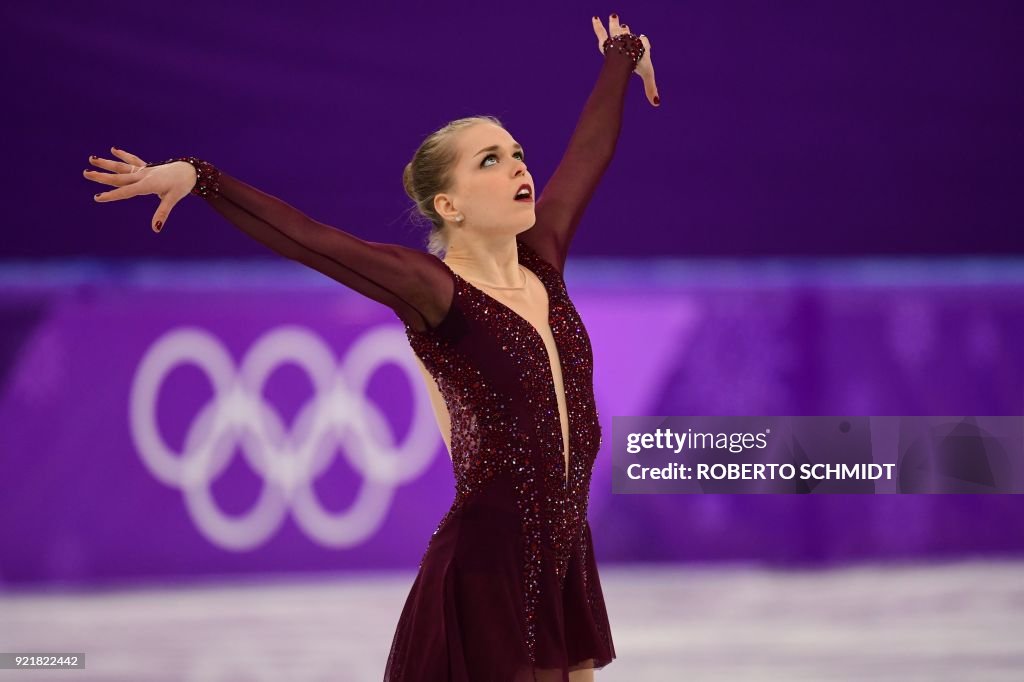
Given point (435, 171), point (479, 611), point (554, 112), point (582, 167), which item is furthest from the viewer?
point (554, 112)

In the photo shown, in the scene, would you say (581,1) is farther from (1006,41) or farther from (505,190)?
(505,190)

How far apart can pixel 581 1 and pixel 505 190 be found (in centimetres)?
357

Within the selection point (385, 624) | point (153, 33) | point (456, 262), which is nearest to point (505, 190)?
point (456, 262)

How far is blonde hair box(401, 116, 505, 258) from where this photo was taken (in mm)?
2590

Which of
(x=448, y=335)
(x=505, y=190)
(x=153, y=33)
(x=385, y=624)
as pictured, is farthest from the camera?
(x=153, y=33)

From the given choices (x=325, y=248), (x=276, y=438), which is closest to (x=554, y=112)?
(x=276, y=438)

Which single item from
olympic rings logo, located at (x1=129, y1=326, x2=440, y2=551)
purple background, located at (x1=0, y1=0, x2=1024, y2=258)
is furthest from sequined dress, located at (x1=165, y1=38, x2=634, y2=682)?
purple background, located at (x1=0, y1=0, x2=1024, y2=258)

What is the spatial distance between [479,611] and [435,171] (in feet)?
2.98

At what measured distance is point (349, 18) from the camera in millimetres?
5785

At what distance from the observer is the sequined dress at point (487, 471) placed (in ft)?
7.26

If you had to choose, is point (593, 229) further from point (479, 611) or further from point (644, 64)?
point (479, 611)

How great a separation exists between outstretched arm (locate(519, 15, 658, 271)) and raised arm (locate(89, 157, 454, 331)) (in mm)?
462

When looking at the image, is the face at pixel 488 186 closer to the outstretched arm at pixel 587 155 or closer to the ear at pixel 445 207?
the ear at pixel 445 207

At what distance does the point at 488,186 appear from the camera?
2500mm
